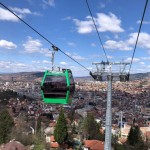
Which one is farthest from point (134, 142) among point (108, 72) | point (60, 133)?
point (108, 72)

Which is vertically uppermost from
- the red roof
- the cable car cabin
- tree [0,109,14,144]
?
the cable car cabin

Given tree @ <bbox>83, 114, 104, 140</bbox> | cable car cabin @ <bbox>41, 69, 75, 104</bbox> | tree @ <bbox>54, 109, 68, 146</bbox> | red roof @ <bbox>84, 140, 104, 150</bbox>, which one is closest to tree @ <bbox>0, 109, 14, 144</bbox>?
tree @ <bbox>54, 109, 68, 146</bbox>

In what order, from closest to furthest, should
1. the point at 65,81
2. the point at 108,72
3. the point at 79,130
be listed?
the point at 65,81 < the point at 108,72 < the point at 79,130

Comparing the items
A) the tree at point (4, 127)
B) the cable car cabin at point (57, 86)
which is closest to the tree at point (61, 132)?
the tree at point (4, 127)

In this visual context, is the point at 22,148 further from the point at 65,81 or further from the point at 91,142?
the point at 65,81

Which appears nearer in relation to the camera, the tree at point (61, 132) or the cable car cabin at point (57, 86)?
the cable car cabin at point (57, 86)

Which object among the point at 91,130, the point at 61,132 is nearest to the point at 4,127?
the point at 61,132

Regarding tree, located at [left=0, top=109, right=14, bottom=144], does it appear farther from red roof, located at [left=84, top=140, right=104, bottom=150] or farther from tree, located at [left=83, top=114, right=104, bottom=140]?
tree, located at [left=83, top=114, right=104, bottom=140]

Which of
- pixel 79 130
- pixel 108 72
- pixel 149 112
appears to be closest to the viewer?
pixel 108 72

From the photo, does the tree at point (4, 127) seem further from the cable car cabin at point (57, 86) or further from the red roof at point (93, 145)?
the cable car cabin at point (57, 86)
